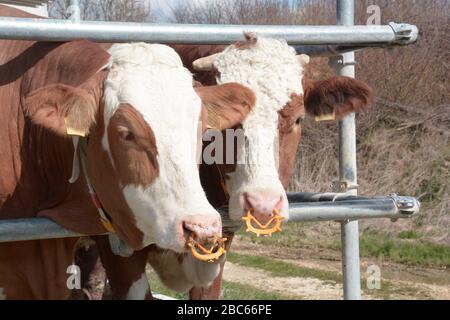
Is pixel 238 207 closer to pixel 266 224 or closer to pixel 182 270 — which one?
pixel 266 224

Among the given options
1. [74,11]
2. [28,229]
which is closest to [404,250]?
[74,11]

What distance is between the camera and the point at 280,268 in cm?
858

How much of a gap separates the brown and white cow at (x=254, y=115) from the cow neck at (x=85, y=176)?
24.2 inches

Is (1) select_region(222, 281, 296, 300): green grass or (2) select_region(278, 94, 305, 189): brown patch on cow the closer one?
(2) select_region(278, 94, 305, 189): brown patch on cow

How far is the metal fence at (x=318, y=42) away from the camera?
2242 mm

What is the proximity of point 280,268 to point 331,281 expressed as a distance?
2.79ft

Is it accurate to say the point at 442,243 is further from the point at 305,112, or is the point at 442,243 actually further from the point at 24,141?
the point at 24,141

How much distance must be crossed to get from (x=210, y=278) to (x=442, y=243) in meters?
6.46

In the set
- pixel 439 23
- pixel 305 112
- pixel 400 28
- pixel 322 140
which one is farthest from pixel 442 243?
pixel 400 28

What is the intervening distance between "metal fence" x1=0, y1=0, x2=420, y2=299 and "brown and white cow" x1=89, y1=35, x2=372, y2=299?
189 millimetres

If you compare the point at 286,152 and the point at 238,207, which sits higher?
the point at 286,152

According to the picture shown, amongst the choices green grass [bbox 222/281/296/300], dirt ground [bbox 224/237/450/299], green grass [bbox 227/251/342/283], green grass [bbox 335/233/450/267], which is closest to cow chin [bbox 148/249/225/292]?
green grass [bbox 222/281/296/300]

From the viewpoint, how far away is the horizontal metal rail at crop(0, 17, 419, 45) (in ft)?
7.41

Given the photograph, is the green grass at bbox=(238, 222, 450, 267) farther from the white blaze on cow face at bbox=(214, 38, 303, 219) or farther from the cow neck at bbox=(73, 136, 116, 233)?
the cow neck at bbox=(73, 136, 116, 233)
